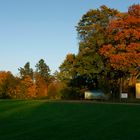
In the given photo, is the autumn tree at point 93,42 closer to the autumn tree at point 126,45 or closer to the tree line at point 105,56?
the tree line at point 105,56

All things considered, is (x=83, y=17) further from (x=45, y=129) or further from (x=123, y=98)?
(x=45, y=129)

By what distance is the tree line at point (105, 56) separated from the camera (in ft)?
203

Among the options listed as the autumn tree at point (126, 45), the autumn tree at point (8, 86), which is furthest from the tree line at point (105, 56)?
the autumn tree at point (8, 86)

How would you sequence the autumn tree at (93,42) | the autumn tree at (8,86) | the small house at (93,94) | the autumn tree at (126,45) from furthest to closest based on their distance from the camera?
the autumn tree at (8,86) < the small house at (93,94) < the autumn tree at (93,42) < the autumn tree at (126,45)

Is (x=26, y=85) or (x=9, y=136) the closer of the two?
(x=9, y=136)

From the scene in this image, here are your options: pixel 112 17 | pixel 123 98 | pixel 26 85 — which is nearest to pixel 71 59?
pixel 112 17

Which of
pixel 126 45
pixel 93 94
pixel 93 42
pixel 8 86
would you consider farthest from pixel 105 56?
pixel 8 86

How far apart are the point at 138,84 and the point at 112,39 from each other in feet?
30.1

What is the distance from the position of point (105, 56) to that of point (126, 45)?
11.0 feet

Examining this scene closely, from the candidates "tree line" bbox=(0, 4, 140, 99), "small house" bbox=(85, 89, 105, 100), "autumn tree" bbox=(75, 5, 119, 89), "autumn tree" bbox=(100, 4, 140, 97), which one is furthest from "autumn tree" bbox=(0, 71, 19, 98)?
"autumn tree" bbox=(100, 4, 140, 97)

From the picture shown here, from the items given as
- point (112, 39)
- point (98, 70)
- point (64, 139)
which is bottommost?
point (64, 139)

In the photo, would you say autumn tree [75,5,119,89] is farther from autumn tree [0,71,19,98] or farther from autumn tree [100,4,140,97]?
autumn tree [0,71,19,98]

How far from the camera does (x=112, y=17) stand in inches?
2778

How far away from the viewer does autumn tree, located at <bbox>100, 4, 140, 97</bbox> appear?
60.9 meters
